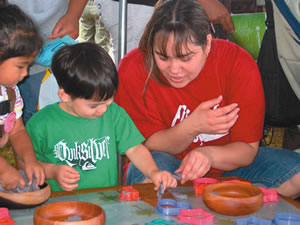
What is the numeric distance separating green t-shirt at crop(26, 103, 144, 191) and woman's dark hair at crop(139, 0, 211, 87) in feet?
0.96

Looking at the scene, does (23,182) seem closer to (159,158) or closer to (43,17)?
(159,158)

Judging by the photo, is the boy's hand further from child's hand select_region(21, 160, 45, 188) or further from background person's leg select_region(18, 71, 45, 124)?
background person's leg select_region(18, 71, 45, 124)

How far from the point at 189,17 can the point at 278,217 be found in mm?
700

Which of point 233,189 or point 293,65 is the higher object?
point 293,65

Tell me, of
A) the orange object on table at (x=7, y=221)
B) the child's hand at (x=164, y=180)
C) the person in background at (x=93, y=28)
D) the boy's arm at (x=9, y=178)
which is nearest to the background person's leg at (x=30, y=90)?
the boy's arm at (x=9, y=178)

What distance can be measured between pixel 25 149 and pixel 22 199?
32cm

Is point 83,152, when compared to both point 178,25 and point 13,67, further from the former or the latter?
point 178,25

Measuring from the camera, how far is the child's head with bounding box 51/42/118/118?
4.44 ft

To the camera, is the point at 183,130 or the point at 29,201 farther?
the point at 183,130

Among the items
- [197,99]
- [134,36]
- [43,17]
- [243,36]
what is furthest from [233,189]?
[243,36]

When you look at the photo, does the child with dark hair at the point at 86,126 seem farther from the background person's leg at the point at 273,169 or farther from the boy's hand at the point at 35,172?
the background person's leg at the point at 273,169

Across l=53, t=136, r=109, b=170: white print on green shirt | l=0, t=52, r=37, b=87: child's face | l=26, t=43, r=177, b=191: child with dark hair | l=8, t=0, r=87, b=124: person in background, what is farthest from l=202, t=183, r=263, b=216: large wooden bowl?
l=8, t=0, r=87, b=124: person in background

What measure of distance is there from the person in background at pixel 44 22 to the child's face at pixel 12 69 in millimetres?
411

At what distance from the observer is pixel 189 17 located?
1.43 meters
